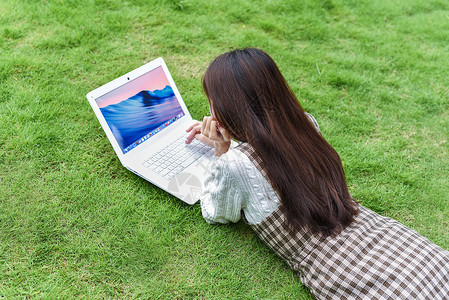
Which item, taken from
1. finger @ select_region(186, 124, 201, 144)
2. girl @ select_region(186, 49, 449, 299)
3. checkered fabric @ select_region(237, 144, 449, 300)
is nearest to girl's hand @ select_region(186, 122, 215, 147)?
finger @ select_region(186, 124, 201, 144)

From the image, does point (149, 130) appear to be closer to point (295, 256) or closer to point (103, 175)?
point (103, 175)

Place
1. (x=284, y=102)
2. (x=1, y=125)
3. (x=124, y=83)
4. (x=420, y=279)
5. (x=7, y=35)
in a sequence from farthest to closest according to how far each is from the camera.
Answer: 1. (x=7, y=35)
2. (x=1, y=125)
3. (x=124, y=83)
4. (x=284, y=102)
5. (x=420, y=279)

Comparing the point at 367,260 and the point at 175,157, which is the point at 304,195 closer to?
the point at 367,260

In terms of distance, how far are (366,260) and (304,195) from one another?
43 centimetres

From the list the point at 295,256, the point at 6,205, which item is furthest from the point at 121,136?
the point at 295,256

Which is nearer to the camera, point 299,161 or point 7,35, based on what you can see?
point 299,161

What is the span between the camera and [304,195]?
5.79ft

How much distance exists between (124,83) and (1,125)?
3.19 feet

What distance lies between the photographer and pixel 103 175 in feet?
8.17

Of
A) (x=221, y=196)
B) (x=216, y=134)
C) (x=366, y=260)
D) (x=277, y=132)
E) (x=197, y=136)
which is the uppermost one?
(x=277, y=132)

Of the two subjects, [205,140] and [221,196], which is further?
[205,140]

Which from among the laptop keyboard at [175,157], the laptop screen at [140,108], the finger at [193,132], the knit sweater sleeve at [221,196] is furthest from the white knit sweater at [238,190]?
the laptop screen at [140,108]

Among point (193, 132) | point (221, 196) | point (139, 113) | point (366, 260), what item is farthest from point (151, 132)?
point (366, 260)

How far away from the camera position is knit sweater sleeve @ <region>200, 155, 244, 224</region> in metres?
1.87
